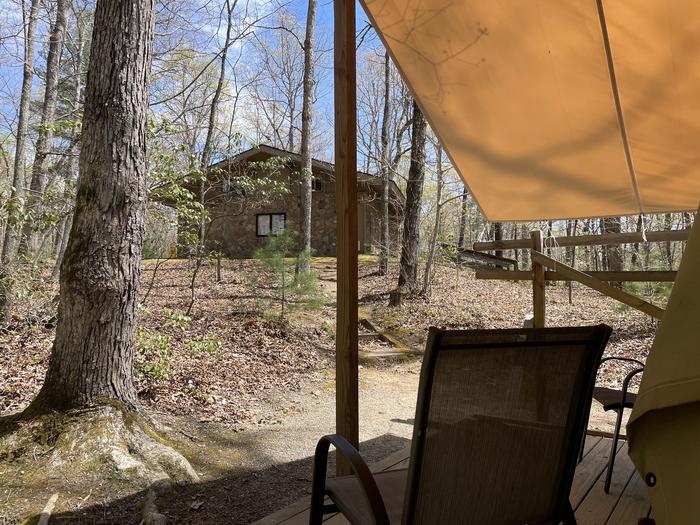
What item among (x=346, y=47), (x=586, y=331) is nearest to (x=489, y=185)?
(x=346, y=47)

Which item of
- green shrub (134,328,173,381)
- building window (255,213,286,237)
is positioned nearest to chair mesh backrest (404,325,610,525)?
green shrub (134,328,173,381)

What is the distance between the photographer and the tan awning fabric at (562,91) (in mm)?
2584

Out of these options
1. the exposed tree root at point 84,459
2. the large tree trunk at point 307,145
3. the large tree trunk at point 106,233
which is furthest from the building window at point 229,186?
the exposed tree root at point 84,459

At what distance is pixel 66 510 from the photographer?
9.02 ft

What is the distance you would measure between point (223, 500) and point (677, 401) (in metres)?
3.16

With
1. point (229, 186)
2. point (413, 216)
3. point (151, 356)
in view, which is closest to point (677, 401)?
point (151, 356)

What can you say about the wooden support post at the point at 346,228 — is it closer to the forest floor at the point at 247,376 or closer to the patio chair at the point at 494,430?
the patio chair at the point at 494,430

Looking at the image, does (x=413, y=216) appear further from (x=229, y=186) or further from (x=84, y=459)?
(x=84, y=459)

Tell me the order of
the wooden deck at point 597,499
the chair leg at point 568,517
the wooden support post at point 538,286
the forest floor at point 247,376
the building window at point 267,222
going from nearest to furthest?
the chair leg at point 568,517, the wooden deck at point 597,499, the forest floor at point 247,376, the wooden support post at point 538,286, the building window at point 267,222

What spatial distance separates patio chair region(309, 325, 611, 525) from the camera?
1.37 metres

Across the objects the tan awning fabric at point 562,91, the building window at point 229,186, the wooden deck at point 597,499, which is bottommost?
the wooden deck at point 597,499

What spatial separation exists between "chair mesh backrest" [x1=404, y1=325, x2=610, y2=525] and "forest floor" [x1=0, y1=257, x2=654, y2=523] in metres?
2.05

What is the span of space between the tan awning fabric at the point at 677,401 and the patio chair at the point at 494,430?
0.66 metres

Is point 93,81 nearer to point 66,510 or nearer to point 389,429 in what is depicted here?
point 66,510
